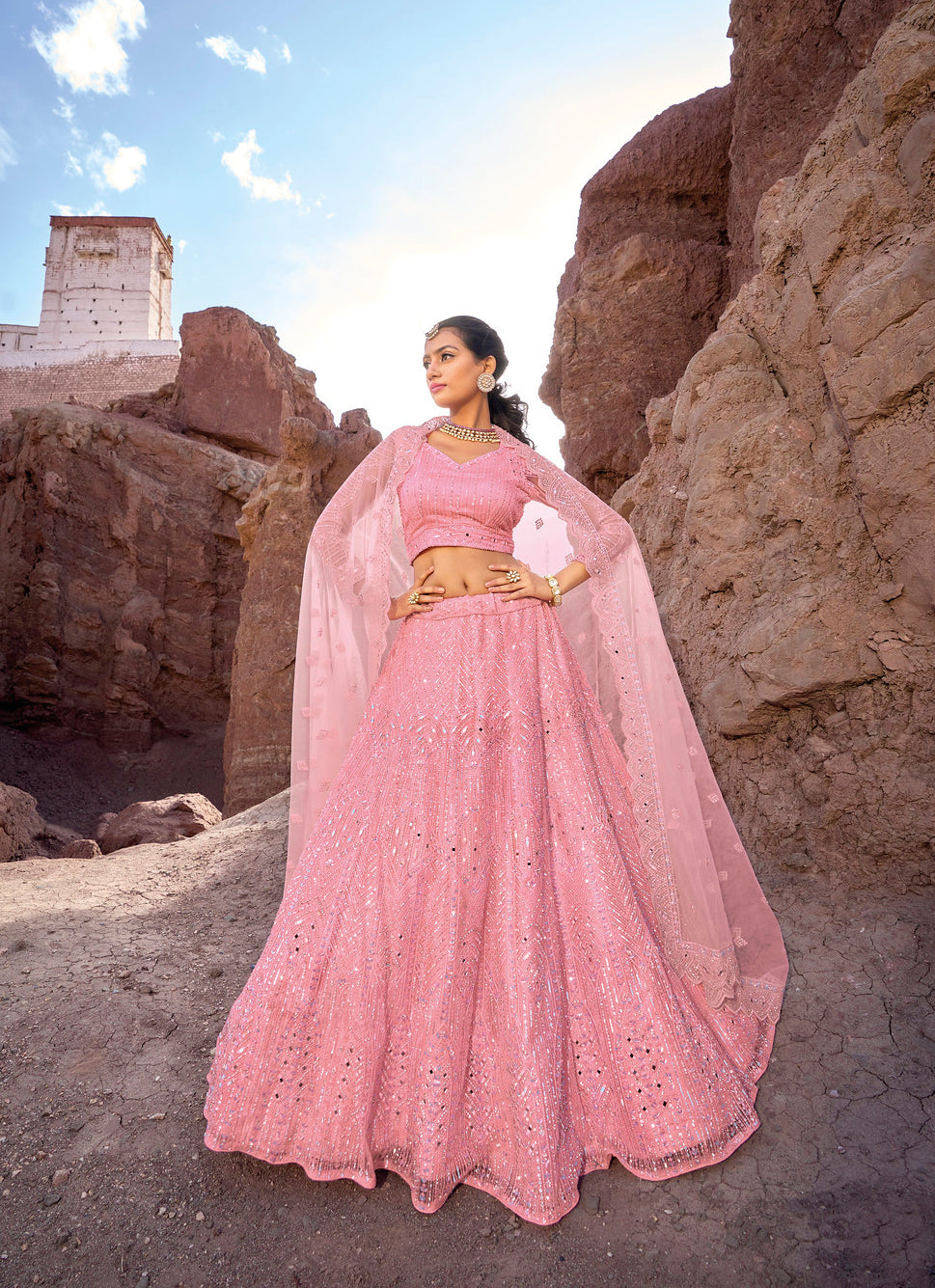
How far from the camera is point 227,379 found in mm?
16234

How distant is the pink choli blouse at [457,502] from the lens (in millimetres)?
2180

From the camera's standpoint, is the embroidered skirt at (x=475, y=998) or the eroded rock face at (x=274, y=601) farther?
the eroded rock face at (x=274, y=601)

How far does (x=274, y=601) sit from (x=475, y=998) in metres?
7.69

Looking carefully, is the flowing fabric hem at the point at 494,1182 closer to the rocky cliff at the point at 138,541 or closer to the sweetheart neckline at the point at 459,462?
the sweetheart neckline at the point at 459,462

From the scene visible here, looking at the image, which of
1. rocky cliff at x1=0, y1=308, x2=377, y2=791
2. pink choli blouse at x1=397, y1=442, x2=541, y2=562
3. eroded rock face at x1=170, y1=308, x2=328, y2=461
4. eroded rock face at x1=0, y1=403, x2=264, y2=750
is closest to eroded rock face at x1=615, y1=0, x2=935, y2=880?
pink choli blouse at x1=397, y1=442, x2=541, y2=562

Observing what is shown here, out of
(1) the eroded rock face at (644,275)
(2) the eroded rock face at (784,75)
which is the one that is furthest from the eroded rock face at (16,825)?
(2) the eroded rock face at (784,75)

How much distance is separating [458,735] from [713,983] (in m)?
0.92

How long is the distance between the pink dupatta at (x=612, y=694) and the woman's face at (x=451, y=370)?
8 centimetres

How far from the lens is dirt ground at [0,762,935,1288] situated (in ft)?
4.41

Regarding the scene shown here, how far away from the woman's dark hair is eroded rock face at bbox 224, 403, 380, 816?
641 centimetres

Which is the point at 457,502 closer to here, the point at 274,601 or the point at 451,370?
the point at 451,370

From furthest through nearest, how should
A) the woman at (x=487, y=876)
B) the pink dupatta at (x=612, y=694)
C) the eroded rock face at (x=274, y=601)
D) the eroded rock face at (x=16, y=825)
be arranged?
1. the eroded rock face at (x=274, y=601)
2. the eroded rock face at (x=16, y=825)
3. the pink dupatta at (x=612, y=694)
4. the woman at (x=487, y=876)

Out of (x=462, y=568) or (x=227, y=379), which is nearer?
(x=462, y=568)

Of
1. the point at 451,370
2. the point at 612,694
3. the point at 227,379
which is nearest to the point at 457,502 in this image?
the point at 451,370
